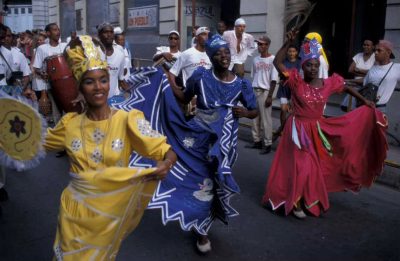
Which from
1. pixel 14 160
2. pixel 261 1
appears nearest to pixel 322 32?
pixel 261 1

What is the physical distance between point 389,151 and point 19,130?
665 centimetres

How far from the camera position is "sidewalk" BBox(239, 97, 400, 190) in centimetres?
635

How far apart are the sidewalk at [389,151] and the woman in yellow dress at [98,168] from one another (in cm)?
464

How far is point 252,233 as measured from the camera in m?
4.56

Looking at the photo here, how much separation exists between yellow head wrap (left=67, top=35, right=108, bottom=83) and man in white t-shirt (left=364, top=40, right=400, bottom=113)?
4723 millimetres

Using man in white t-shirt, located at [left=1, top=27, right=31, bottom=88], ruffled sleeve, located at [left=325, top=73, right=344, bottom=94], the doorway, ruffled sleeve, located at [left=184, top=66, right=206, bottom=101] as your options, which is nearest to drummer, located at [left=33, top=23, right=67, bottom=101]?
man in white t-shirt, located at [left=1, top=27, right=31, bottom=88]

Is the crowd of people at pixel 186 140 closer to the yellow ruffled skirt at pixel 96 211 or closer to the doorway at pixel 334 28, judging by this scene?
the yellow ruffled skirt at pixel 96 211

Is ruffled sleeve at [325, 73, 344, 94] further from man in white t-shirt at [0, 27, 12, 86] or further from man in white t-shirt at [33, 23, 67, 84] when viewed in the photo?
man in white t-shirt at [33, 23, 67, 84]

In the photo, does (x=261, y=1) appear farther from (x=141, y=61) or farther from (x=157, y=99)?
(x=157, y=99)

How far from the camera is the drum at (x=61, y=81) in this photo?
504cm

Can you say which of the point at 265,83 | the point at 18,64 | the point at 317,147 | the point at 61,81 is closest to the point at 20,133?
the point at 61,81

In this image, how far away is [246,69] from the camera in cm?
1277

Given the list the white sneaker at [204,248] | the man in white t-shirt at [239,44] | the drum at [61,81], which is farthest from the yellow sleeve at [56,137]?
the man in white t-shirt at [239,44]

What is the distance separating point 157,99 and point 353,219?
256 centimetres
